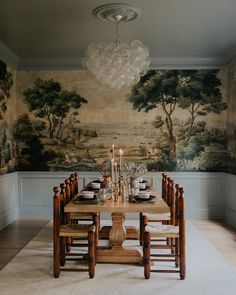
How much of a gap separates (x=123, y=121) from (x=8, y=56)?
2433mm

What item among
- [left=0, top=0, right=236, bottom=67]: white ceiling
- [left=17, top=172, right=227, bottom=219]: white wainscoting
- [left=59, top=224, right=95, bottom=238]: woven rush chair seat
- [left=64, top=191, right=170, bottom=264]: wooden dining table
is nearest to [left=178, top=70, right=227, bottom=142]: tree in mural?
[left=0, top=0, right=236, bottom=67]: white ceiling

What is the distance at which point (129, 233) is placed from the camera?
5.37 meters

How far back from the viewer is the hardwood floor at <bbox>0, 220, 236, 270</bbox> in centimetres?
476

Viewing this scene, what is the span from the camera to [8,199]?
6625 mm

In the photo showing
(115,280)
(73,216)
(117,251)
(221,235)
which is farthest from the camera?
(221,235)

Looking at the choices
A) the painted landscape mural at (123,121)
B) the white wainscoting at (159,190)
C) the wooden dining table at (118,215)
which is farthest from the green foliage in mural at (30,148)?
the wooden dining table at (118,215)

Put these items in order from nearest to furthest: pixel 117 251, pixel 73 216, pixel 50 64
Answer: pixel 117 251, pixel 73 216, pixel 50 64

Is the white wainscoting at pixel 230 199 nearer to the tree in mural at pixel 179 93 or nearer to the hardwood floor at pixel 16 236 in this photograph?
the tree in mural at pixel 179 93

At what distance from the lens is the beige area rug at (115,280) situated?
352 centimetres

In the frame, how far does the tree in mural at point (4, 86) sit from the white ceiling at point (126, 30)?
398 mm

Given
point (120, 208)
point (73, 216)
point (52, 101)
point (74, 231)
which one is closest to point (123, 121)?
point (52, 101)

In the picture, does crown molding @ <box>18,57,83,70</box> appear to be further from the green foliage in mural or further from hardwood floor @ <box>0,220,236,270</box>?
hardwood floor @ <box>0,220,236,270</box>

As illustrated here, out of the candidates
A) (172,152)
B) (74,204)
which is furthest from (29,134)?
(74,204)

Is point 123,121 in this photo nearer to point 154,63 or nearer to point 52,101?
point 154,63
